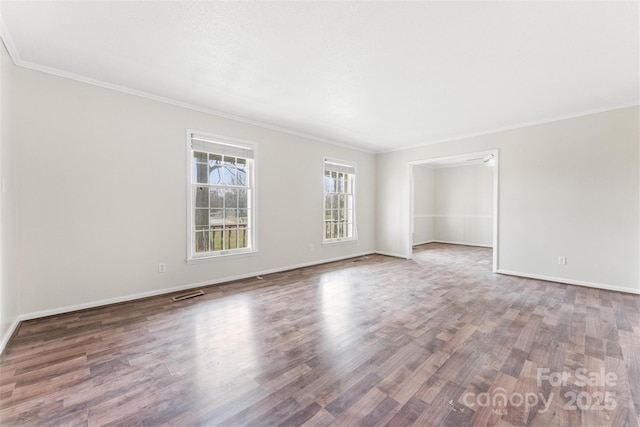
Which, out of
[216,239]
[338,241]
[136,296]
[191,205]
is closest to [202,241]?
[216,239]

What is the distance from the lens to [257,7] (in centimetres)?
190

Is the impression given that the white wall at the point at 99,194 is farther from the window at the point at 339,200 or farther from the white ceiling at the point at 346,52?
the window at the point at 339,200

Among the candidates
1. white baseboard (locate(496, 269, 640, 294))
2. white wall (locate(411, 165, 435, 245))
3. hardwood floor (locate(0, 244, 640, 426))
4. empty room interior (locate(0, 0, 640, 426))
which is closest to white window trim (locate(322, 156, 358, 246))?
empty room interior (locate(0, 0, 640, 426))

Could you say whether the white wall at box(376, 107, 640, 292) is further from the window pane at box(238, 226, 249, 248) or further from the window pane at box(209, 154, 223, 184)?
the window pane at box(209, 154, 223, 184)

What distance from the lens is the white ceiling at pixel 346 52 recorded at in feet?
6.38

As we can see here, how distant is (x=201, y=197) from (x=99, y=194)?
1183mm

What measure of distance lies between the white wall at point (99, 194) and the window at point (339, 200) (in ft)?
6.48

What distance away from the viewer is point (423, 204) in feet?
29.2

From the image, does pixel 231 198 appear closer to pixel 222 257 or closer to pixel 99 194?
pixel 222 257

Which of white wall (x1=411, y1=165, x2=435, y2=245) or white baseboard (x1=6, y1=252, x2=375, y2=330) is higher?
white wall (x1=411, y1=165, x2=435, y2=245)

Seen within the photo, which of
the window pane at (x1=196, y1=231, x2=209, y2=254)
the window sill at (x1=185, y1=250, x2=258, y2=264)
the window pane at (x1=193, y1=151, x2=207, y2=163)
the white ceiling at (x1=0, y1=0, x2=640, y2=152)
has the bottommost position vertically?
the window sill at (x1=185, y1=250, x2=258, y2=264)

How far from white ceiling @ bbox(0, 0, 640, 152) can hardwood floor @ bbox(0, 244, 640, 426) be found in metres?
2.62

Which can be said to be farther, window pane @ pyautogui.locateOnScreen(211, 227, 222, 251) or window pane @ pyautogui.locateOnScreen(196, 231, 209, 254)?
window pane @ pyautogui.locateOnScreen(211, 227, 222, 251)

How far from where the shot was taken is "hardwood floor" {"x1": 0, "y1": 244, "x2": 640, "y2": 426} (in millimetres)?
1515
